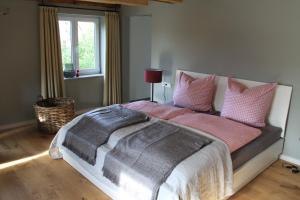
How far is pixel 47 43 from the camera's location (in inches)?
163

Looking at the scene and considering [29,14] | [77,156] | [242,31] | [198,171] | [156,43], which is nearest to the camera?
[198,171]

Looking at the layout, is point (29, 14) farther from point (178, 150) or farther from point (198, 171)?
point (198, 171)

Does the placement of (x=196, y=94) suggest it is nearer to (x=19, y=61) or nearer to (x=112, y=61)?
(x=112, y=61)

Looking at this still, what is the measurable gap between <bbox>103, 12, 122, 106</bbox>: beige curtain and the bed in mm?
2054

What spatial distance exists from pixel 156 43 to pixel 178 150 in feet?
8.83

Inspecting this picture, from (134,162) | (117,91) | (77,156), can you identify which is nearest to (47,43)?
(117,91)

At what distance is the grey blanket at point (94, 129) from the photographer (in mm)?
2633

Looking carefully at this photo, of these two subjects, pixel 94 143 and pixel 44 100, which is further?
pixel 44 100

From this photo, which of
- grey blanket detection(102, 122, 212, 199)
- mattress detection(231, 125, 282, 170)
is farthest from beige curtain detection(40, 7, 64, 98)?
mattress detection(231, 125, 282, 170)

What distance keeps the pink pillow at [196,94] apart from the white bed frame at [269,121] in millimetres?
136

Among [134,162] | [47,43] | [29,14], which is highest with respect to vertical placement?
[29,14]

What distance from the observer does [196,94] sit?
3646 mm

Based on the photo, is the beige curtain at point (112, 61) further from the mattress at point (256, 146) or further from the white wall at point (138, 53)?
the mattress at point (256, 146)

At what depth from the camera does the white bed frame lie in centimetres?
265
